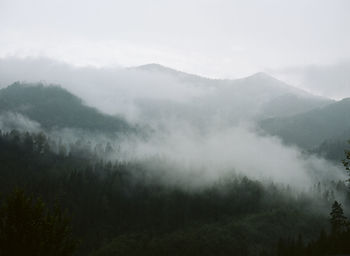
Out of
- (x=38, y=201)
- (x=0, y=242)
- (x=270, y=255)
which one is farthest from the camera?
(x=270, y=255)

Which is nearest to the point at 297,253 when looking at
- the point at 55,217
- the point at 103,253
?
the point at 103,253

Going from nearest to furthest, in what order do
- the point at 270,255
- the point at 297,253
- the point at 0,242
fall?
the point at 0,242, the point at 297,253, the point at 270,255

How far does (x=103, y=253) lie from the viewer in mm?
195125

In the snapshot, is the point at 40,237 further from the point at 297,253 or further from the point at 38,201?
the point at 297,253

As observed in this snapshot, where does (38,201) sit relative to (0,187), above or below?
above

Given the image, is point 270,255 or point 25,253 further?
point 270,255

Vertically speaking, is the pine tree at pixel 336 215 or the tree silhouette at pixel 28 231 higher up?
the tree silhouette at pixel 28 231

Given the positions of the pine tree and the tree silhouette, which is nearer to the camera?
the tree silhouette

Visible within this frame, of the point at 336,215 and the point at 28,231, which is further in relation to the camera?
the point at 336,215

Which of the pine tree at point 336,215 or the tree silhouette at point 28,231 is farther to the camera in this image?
the pine tree at point 336,215

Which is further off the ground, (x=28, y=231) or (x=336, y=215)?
(x=28, y=231)

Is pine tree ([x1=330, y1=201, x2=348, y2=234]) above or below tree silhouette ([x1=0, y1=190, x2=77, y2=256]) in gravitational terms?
below

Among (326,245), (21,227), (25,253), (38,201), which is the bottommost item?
(326,245)

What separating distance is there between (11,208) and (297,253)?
12873 cm
